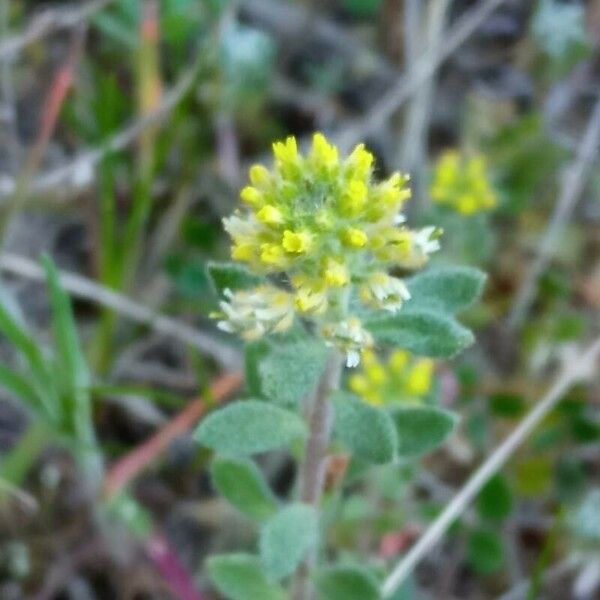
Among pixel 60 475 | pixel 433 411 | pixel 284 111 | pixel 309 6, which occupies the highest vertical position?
pixel 309 6

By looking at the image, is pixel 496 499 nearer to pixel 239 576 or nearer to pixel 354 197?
pixel 239 576

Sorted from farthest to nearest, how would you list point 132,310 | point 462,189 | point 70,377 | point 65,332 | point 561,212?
point 561,212
point 462,189
point 132,310
point 70,377
point 65,332

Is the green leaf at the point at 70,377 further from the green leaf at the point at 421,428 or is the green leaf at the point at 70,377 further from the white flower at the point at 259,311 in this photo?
the green leaf at the point at 421,428

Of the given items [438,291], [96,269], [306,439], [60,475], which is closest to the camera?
[438,291]

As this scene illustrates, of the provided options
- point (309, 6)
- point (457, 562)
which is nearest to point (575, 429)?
point (457, 562)

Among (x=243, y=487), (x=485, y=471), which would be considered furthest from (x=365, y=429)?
(x=485, y=471)

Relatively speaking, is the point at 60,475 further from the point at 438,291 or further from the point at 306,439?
the point at 438,291
